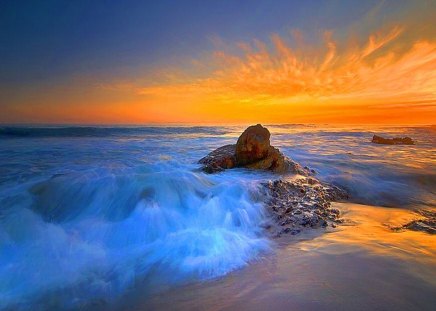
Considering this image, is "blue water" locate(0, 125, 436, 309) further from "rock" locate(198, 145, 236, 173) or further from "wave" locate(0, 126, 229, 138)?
"wave" locate(0, 126, 229, 138)

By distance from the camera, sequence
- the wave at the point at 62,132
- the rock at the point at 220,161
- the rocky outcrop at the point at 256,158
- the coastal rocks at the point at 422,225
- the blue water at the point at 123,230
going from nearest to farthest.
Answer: the blue water at the point at 123,230 < the coastal rocks at the point at 422,225 < the rock at the point at 220,161 < the rocky outcrop at the point at 256,158 < the wave at the point at 62,132

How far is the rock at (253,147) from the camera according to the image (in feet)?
22.0

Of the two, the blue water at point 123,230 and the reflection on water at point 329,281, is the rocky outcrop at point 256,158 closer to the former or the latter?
the blue water at point 123,230

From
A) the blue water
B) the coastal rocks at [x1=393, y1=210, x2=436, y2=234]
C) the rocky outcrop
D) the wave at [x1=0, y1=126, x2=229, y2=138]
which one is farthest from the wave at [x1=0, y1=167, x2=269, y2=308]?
the wave at [x1=0, y1=126, x2=229, y2=138]

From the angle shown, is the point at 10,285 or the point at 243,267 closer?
the point at 10,285

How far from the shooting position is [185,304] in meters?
2.17

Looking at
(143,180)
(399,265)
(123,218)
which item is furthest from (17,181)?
(399,265)

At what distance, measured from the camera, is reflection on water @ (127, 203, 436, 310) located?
201 centimetres

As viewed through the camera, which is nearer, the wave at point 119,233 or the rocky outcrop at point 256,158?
the wave at point 119,233

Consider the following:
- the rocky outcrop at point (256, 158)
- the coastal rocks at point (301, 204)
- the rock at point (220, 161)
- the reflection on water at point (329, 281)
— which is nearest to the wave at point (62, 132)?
the rock at point (220, 161)

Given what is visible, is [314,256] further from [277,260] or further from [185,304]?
[185,304]

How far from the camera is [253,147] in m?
6.77

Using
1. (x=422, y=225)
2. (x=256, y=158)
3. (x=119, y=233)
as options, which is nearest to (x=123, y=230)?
(x=119, y=233)

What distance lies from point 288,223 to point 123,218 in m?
2.43
